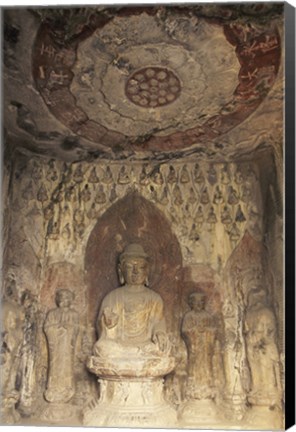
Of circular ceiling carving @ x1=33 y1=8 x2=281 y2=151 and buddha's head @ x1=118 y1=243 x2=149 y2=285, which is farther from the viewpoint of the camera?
buddha's head @ x1=118 y1=243 x2=149 y2=285

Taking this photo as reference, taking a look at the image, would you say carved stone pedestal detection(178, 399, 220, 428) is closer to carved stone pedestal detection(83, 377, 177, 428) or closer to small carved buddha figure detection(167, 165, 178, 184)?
carved stone pedestal detection(83, 377, 177, 428)

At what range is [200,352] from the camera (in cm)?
1199

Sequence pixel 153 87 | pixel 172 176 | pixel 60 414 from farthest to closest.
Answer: pixel 172 176
pixel 60 414
pixel 153 87

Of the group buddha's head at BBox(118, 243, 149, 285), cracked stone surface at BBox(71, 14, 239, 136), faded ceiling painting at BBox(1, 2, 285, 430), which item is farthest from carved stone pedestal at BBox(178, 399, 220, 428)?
cracked stone surface at BBox(71, 14, 239, 136)

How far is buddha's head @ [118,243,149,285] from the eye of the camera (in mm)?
12164

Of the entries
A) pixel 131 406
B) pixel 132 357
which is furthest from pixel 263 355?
pixel 131 406

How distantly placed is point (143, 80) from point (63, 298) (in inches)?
133

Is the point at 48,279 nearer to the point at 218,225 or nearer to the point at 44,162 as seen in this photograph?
the point at 44,162

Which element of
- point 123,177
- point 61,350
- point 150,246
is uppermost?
point 123,177

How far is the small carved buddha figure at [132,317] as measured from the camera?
11.6 metres

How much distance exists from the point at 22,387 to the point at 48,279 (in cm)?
157

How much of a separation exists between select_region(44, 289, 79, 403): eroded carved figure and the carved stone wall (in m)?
0.12

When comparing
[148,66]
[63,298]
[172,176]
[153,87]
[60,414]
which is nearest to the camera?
[148,66]

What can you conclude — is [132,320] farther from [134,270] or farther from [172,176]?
[172,176]
